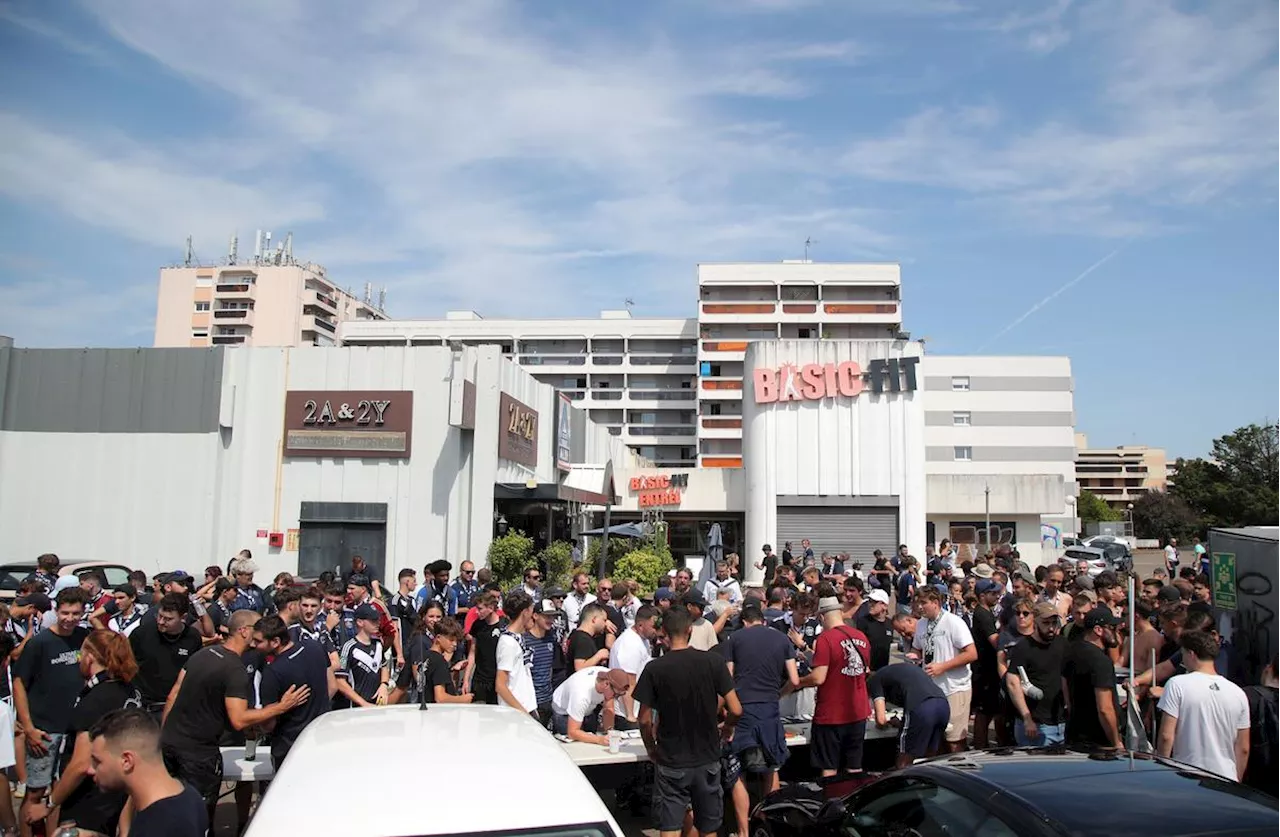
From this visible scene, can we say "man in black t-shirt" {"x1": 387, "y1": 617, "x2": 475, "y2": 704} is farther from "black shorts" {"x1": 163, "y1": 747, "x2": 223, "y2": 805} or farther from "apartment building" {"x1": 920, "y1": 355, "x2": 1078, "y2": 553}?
"apartment building" {"x1": 920, "y1": 355, "x2": 1078, "y2": 553}

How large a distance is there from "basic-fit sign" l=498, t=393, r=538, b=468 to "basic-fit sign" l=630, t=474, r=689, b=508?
7.46 metres

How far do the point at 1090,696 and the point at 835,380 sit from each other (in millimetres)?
22109

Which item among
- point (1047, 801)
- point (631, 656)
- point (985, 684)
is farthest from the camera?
point (985, 684)

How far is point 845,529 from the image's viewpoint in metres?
27.9

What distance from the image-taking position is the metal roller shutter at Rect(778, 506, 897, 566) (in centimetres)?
2777

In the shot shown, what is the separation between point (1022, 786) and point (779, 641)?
3046mm

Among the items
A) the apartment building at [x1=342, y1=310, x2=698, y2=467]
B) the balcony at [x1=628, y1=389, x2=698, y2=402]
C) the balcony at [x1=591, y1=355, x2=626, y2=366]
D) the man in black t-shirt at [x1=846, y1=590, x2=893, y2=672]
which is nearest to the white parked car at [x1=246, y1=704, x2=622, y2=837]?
the man in black t-shirt at [x1=846, y1=590, x2=893, y2=672]

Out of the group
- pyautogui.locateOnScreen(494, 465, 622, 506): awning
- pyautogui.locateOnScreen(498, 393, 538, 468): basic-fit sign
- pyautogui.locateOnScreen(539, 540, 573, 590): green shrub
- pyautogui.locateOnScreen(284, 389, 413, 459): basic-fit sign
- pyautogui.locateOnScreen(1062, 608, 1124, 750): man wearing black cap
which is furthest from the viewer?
pyautogui.locateOnScreen(498, 393, 538, 468): basic-fit sign

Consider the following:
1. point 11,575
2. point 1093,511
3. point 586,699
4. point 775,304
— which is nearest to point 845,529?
point 11,575

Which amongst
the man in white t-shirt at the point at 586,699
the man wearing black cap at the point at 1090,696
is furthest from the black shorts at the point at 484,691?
the man wearing black cap at the point at 1090,696

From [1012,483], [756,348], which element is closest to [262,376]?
[756,348]

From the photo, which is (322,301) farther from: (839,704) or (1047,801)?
(1047,801)

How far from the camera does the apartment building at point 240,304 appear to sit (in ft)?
277

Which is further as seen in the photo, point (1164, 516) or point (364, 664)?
point (1164, 516)
